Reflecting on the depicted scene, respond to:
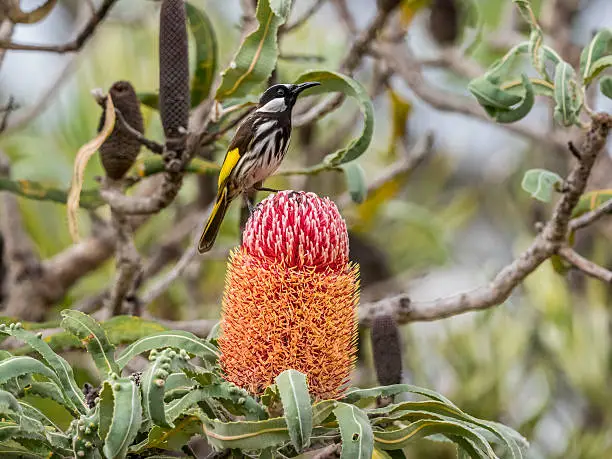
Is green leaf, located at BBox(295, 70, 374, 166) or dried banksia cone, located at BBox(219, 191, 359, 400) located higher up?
green leaf, located at BBox(295, 70, 374, 166)

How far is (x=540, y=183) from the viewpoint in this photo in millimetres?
2740

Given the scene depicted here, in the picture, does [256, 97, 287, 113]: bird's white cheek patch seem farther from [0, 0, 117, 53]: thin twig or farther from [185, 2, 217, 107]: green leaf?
[0, 0, 117, 53]: thin twig

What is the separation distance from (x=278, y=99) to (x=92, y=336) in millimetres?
1108

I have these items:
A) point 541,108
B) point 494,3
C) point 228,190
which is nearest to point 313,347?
point 228,190

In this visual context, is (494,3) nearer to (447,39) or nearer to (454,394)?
(447,39)

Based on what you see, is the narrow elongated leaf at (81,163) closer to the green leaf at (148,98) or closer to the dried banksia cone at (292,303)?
the green leaf at (148,98)

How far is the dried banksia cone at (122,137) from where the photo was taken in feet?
8.91

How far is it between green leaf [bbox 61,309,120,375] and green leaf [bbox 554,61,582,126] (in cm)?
127

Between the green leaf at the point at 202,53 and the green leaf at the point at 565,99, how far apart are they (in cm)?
116

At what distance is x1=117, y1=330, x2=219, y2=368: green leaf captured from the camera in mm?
2201

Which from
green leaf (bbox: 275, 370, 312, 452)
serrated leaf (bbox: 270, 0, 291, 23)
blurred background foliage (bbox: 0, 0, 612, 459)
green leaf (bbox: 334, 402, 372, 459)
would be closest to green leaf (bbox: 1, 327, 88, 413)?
green leaf (bbox: 275, 370, 312, 452)

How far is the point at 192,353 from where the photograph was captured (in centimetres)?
224

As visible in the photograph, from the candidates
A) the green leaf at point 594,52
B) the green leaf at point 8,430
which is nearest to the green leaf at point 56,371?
the green leaf at point 8,430

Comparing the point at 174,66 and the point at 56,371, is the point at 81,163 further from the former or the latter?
the point at 56,371
